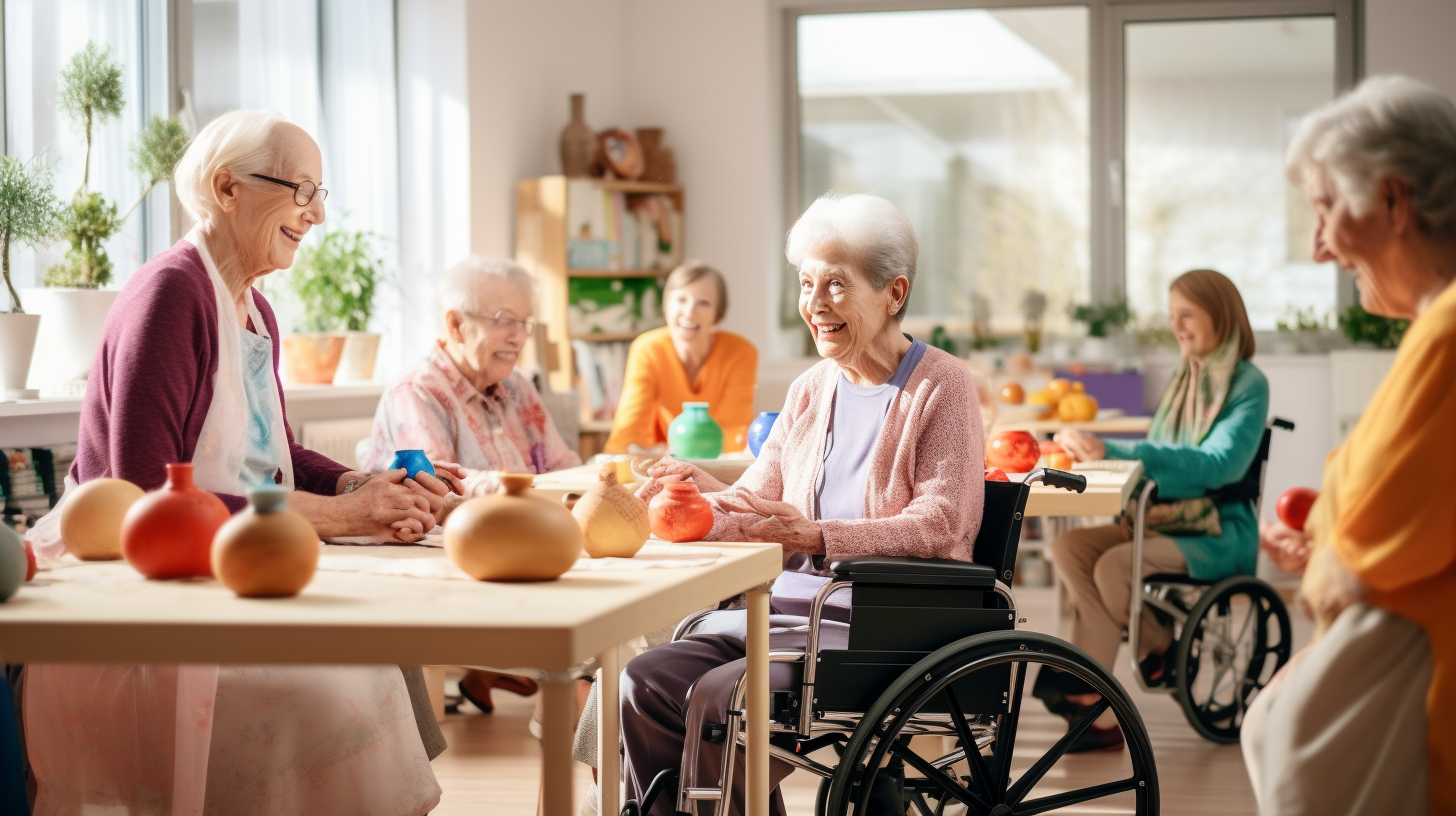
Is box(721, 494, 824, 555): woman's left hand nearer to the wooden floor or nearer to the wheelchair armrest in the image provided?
the wheelchair armrest

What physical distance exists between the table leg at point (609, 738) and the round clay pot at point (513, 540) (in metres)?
0.65

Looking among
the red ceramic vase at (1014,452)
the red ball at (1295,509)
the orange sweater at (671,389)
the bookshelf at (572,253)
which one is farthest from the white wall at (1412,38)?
the red ball at (1295,509)

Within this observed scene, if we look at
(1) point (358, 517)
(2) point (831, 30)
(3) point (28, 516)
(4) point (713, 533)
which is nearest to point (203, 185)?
(1) point (358, 517)

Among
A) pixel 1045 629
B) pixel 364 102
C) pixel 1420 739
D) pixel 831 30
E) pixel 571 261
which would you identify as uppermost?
pixel 831 30

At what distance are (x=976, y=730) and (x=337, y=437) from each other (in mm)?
2885

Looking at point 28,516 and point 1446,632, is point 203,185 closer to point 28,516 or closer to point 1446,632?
point 28,516

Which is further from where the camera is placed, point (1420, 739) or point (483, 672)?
point (483, 672)

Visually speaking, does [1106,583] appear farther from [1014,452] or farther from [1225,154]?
[1225,154]

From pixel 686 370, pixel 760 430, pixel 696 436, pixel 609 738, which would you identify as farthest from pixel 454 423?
pixel 686 370

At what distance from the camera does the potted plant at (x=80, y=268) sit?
3.28 metres

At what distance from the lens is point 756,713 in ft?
5.77

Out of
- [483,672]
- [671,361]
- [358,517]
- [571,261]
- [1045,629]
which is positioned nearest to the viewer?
[358,517]

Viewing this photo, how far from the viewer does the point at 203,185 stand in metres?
2.06

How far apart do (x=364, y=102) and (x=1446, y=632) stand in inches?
182
